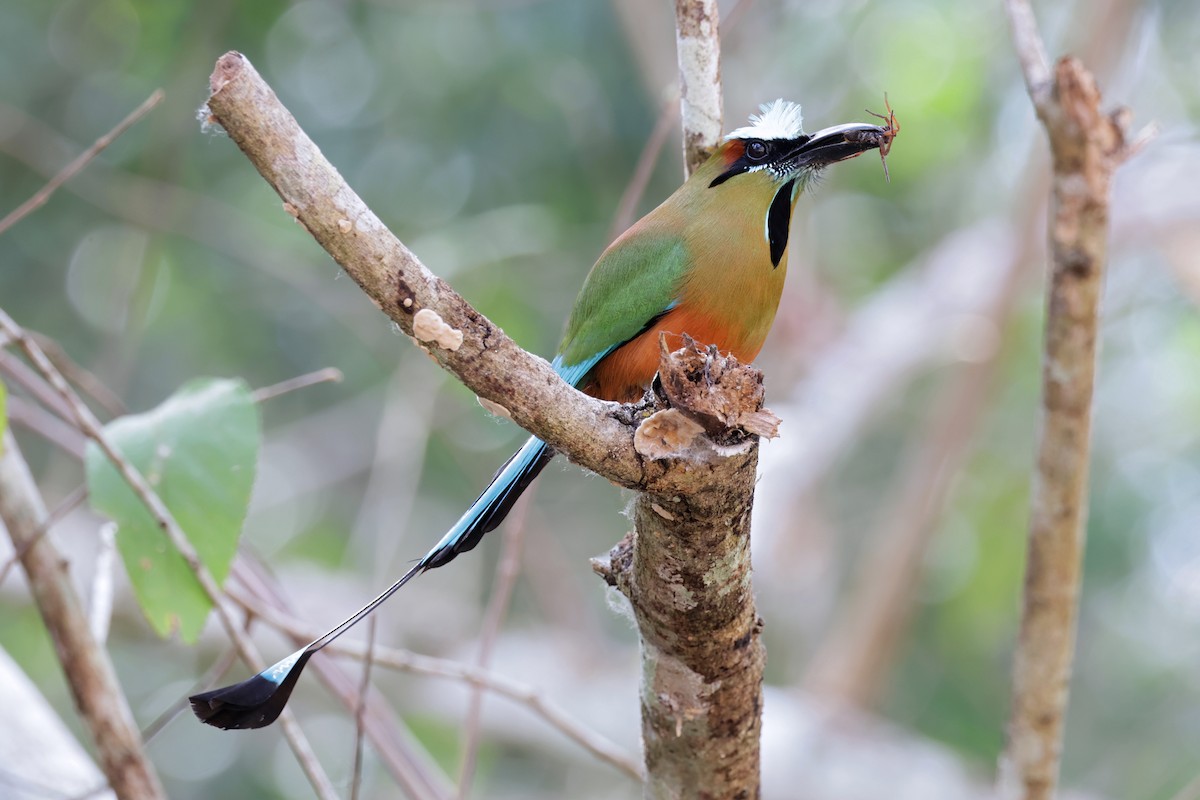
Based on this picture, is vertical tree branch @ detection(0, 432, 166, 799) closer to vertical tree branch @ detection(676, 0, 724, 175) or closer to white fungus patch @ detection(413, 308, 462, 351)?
white fungus patch @ detection(413, 308, 462, 351)

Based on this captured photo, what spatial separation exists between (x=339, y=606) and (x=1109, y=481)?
→ 17.7 ft

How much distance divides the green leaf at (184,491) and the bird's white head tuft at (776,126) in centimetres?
139

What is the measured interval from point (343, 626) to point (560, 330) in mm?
5953

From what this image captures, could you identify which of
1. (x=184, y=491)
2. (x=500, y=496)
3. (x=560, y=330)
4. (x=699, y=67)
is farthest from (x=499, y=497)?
(x=560, y=330)

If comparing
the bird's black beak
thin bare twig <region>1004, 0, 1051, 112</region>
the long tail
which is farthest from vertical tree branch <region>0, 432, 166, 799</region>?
thin bare twig <region>1004, 0, 1051, 112</region>

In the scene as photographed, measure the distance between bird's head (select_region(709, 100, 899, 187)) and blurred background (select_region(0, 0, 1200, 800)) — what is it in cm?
200

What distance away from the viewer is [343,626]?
77.2 inches

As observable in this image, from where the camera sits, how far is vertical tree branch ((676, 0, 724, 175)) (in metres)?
2.54

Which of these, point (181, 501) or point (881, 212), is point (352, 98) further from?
point (181, 501)

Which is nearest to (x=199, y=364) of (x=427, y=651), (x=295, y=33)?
(x=295, y=33)

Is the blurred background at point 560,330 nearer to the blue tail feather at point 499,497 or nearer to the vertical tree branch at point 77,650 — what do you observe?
the vertical tree branch at point 77,650

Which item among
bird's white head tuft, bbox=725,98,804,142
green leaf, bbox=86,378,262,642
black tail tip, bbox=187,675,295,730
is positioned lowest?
black tail tip, bbox=187,675,295,730

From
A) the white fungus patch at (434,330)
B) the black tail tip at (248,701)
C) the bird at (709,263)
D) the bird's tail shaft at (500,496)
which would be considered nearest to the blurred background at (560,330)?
the bird at (709,263)

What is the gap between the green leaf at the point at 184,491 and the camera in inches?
87.9
